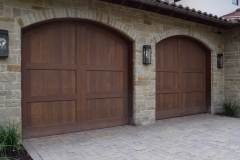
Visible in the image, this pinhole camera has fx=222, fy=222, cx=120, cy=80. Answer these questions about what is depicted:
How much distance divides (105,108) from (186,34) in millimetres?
3631

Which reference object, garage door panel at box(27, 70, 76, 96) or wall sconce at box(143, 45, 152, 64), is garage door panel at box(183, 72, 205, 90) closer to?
wall sconce at box(143, 45, 152, 64)

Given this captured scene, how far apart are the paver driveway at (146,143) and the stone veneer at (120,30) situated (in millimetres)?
805

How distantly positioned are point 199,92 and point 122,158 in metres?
5.26

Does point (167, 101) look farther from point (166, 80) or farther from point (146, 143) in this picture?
point (146, 143)

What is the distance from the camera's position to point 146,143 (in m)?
4.66

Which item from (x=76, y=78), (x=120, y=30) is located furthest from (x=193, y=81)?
(x=76, y=78)

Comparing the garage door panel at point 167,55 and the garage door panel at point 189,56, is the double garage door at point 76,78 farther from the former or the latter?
the garage door panel at point 189,56

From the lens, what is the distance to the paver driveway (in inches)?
157

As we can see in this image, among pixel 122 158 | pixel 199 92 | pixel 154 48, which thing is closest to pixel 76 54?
pixel 154 48

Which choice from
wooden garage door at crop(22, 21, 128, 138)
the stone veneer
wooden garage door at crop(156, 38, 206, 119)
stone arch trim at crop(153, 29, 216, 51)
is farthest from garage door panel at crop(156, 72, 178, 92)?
wooden garage door at crop(22, 21, 128, 138)

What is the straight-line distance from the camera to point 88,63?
18.5 ft

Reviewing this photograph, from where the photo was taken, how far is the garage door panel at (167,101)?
7.06 metres

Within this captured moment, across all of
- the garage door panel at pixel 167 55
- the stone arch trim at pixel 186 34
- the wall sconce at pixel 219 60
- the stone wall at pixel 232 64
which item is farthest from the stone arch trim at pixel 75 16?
the stone wall at pixel 232 64

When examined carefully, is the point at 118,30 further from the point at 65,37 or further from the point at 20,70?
the point at 20,70
